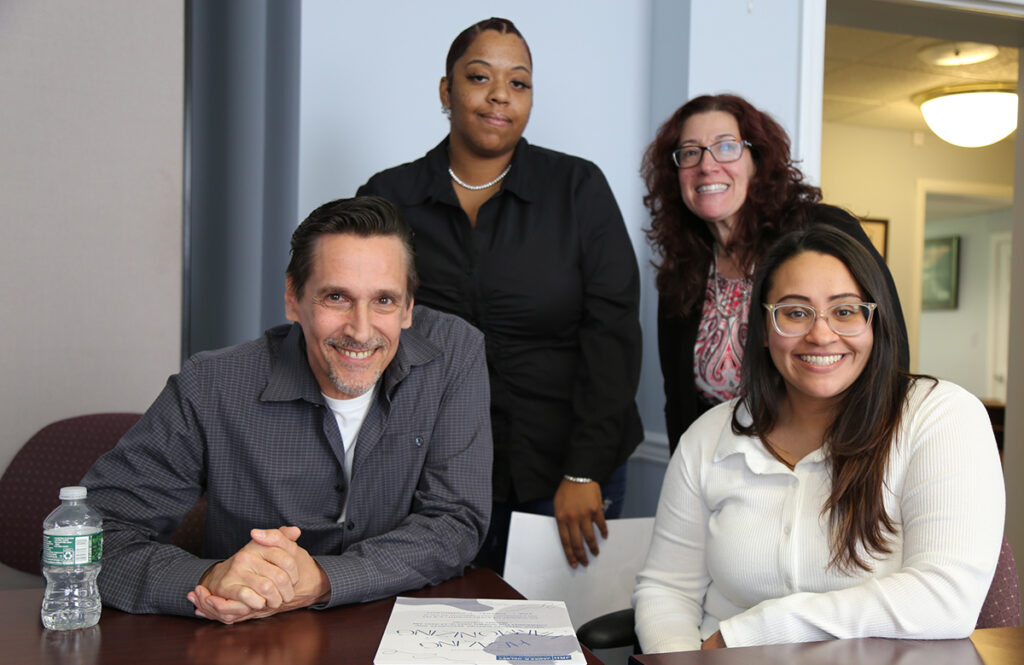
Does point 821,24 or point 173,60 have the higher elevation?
point 821,24

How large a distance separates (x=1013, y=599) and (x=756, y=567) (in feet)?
1.30

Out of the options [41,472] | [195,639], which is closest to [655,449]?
[41,472]

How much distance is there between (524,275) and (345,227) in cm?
60

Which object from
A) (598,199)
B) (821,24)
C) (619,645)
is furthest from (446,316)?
(821,24)

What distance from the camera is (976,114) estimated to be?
565cm

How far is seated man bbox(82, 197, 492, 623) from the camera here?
161 centimetres

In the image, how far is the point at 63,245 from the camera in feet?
8.52

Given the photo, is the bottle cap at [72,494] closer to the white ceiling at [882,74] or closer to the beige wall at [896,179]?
the white ceiling at [882,74]

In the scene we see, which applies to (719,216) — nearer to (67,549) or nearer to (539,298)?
(539,298)

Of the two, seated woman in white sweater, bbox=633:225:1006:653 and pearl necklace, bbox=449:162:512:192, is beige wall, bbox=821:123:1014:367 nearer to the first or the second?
pearl necklace, bbox=449:162:512:192

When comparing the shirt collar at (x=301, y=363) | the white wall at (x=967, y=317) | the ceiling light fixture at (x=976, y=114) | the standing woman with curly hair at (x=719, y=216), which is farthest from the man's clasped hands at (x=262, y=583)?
the white wall at (x=967, y=317)

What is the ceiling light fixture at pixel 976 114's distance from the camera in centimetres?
562

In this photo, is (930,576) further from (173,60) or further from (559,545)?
(173,60)

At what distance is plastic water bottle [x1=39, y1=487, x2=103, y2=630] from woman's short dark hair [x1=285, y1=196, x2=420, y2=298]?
1.81ft
